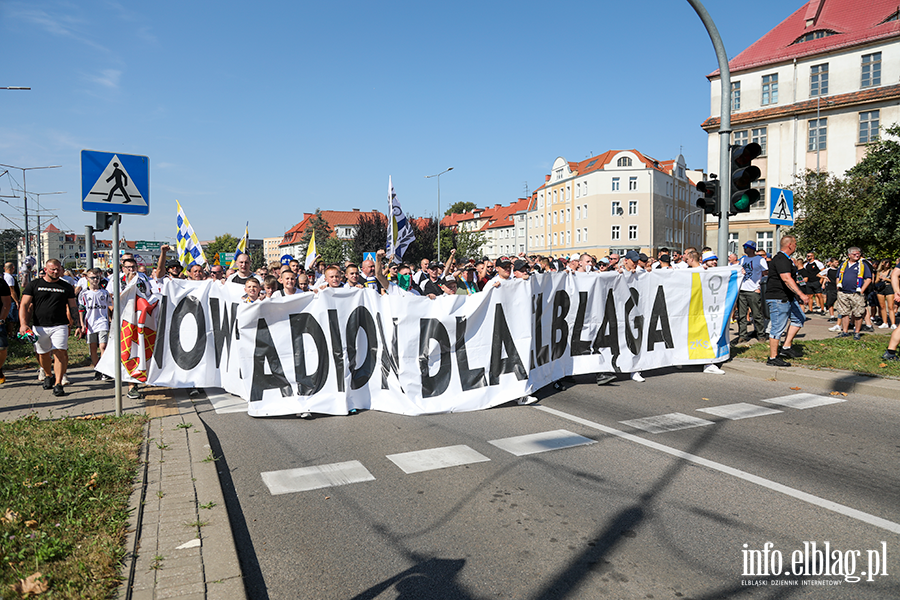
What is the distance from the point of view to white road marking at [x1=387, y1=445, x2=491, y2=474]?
5.43 m

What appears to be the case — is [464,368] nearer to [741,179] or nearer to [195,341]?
[195,341]

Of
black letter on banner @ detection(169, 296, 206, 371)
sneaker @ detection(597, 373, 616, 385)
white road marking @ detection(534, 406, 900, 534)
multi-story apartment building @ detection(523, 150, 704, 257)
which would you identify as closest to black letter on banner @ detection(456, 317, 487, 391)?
white road marking @ detection(534, 406, 900, 534)

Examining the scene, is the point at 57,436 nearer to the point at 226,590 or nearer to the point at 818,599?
the point at 226,590

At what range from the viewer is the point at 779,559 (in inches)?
144

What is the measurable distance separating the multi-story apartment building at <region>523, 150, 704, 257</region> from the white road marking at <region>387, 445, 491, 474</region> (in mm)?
70628

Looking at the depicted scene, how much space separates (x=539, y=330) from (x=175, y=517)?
543 centimetres

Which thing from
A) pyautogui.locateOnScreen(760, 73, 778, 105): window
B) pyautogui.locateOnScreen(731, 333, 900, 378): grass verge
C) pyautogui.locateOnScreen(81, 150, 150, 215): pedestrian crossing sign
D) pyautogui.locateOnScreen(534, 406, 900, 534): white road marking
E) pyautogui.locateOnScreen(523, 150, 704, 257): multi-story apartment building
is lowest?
pyautogui.locateOnScreen(534, 406, 900, 534): white road marking

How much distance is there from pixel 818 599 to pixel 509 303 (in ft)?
17.4

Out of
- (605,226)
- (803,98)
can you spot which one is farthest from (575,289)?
(605,226)

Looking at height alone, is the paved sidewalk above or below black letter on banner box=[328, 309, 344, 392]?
below

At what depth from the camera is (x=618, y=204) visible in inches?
3135

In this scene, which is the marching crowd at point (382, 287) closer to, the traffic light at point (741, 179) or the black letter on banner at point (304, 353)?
the black letter on banner at point (304, 353)

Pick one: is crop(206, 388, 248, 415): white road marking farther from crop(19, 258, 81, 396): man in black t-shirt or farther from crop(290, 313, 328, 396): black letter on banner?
crop(19, 258, 81, 396): man in black t-shirt

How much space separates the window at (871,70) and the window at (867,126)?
7.07 ft
